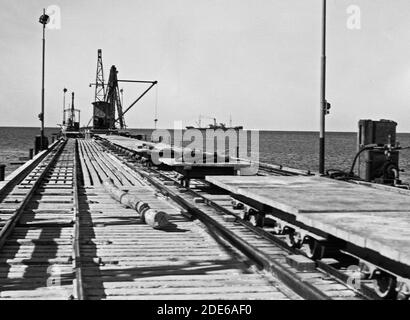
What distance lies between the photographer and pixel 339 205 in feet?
27.0

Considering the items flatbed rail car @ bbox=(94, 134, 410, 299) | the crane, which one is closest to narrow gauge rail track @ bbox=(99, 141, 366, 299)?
flatbed rail car @ bbox=(94, 134, 410, 299)

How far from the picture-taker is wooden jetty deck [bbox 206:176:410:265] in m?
5.93

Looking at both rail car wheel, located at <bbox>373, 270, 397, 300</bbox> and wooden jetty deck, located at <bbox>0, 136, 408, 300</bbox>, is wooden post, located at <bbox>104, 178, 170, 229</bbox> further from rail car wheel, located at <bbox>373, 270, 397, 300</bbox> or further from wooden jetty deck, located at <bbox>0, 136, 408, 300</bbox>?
rail car wheel, located at <bbox>373, 270, 397, 300</bbox>

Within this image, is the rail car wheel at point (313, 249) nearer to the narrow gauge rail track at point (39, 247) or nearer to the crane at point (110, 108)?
the narrow gauge rail track at point (39, 247)

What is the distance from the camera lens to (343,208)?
26.1 ft

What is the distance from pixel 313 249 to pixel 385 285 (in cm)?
166

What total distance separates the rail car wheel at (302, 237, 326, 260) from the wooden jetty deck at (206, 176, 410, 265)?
0.36 metres

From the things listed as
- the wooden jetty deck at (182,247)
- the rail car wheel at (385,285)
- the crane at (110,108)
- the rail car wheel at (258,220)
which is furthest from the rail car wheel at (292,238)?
the crane at (110,108)

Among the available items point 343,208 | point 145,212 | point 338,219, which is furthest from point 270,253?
point 145,212

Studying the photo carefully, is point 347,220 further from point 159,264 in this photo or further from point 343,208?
point 159,264

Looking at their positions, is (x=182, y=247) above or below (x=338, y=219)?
below

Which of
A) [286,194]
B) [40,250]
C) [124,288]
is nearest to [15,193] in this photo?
[40,250]
